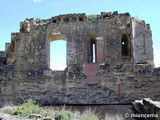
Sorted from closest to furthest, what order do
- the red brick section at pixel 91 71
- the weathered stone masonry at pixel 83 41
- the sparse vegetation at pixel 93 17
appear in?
the red brick section at pixel 91 71
the weathered stone masonry at pixel 83 41
the sparse vegetation at pixel 93 17

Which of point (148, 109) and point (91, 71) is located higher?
point (91, 71)

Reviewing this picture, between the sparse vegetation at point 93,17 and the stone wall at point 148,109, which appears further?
the sparse vegetation at point 93,17

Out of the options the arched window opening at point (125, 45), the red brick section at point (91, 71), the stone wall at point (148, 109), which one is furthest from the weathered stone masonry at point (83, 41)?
the stone wall at point (148, 109)

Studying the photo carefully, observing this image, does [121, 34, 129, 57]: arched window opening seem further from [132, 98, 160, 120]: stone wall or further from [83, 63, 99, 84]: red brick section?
[132, 98, 160, 120]: stone wall

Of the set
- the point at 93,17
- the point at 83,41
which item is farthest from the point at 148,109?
the point at 93,17

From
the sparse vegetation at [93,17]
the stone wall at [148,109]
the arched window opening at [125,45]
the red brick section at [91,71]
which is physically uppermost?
the sparse vegetation at [93,17]

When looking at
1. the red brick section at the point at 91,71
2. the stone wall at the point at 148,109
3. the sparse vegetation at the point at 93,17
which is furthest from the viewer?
the sparse vegetation at the point at 93,17

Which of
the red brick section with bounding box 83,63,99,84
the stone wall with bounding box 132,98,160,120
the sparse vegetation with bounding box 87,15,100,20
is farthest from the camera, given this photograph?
the sparse vegetation with bounding box 87,15,100,20

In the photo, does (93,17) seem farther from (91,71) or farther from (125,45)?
(91,71)

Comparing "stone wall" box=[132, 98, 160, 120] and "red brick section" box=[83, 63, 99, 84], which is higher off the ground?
"red brick section" box=[83, 63, 99, 84]

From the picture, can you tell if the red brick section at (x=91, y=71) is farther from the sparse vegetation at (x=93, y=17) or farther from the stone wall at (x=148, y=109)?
the sparse vegetation at (x=93, y=17)

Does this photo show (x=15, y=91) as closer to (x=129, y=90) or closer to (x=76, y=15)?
(x=129, y=90)

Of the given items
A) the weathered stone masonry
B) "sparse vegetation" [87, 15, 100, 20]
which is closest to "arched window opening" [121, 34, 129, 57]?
Answer: the weathered stone masonry

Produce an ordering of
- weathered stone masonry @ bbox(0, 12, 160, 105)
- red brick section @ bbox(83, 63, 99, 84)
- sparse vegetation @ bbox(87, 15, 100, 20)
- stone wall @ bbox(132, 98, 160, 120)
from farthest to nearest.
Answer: sparse vegetation @ bbox(87, 15, 100, 20), weathered stone masonry @ bbox(0, 12, 160, 105), red brick section @ bbox(83, 63, 99, 84), stone wall @ bbox(132, 98, 160, 120)
